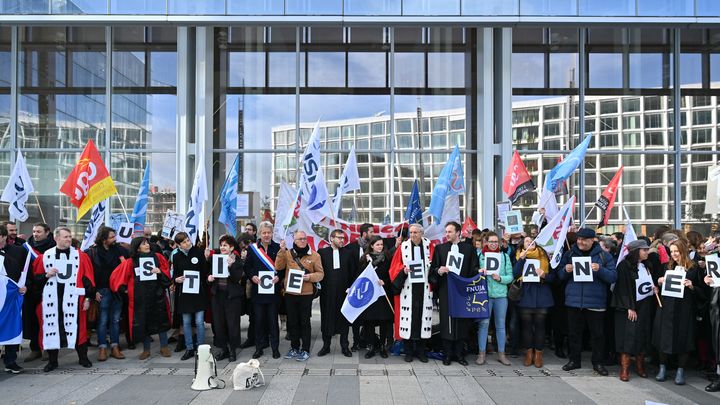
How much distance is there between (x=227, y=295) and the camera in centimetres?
910

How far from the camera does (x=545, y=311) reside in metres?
8.96

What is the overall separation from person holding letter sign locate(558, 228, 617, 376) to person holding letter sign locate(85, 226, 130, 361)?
6865 millimetres

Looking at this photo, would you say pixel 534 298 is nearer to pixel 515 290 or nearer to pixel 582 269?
pixel 515 290

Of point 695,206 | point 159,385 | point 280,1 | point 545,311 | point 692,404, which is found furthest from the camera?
point 695,206

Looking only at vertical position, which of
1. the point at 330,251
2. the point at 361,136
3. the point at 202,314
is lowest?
the point at 202,314

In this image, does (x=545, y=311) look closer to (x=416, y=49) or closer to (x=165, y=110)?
(x=416, y=49)

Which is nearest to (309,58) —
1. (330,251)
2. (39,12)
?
(39,12)

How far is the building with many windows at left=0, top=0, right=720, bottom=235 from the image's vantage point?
15906 millimetres

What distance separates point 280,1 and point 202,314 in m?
8.66

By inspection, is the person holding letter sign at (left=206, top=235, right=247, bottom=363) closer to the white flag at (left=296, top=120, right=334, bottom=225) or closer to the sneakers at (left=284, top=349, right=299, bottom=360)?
the sneakers at (left=284, top=349, right=299, bottom=360)

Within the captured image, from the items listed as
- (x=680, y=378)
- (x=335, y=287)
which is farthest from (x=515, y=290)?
(x=335, y=287)

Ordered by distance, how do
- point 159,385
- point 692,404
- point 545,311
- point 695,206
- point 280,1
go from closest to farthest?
point 692,404
point 159,385
point 545,311
point 280,1
point 695,206

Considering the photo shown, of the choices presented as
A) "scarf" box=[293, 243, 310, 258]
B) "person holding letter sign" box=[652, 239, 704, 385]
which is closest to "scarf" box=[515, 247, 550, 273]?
"person holding letter sign" box=[652, 239, 704, 385]

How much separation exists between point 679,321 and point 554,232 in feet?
6.67
